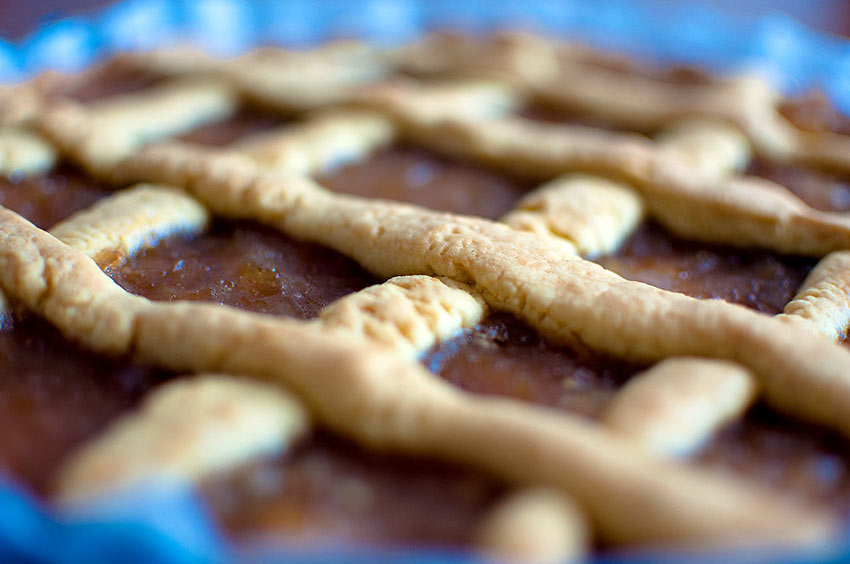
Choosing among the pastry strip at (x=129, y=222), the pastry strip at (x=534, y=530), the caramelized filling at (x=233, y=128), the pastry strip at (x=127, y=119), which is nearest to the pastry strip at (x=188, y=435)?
the pastry strip at (x=534, y=530)

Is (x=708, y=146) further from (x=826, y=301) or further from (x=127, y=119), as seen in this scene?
(x=127, y=119)

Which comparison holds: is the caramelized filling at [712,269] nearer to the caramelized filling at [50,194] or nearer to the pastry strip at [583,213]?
the pastry strip at [583,213]

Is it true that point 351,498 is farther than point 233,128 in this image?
No

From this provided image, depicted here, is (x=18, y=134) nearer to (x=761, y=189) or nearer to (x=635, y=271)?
(x=635, y=271)

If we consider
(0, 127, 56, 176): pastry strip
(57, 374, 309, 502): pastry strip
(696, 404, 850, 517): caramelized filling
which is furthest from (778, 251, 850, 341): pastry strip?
(0, 127, 56, 176): pastry strip

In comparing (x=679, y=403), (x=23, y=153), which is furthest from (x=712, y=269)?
(x=23, y=153)

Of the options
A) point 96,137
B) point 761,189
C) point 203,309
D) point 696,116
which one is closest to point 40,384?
point 203,309
